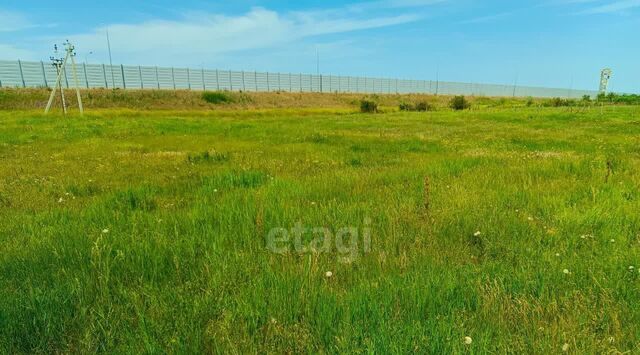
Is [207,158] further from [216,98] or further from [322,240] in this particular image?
[216,98]

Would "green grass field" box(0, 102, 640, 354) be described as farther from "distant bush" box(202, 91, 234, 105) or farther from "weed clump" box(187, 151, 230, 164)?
"distant bush" box(202, 91, 234, 105)

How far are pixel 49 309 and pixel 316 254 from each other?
6.58 ft

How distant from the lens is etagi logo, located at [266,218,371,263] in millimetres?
3723

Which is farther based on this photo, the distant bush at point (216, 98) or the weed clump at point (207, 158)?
the distant bush at point (216, 98)

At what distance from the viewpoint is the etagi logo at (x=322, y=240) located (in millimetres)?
3723

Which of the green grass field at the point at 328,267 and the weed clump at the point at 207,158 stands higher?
the green grass field at the point at 328,267

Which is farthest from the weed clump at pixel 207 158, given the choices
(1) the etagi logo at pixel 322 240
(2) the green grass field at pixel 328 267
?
(1) the etagi logo at pixel 322 240

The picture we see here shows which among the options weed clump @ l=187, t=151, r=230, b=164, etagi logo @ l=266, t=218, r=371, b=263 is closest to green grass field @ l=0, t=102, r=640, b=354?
etagi logo @ l=266, t=218, r=371, b=263

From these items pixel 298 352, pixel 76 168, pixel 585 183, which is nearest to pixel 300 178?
pixel 585 183

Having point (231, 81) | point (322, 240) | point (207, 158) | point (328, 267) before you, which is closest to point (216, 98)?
point (231, 81)

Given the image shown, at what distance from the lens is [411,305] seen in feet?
8.84

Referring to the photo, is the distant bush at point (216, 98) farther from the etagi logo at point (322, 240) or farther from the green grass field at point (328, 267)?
the etagi logo at point (322, 240)

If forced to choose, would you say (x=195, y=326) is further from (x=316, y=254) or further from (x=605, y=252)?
(x=605, y=252)

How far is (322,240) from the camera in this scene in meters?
4.04
